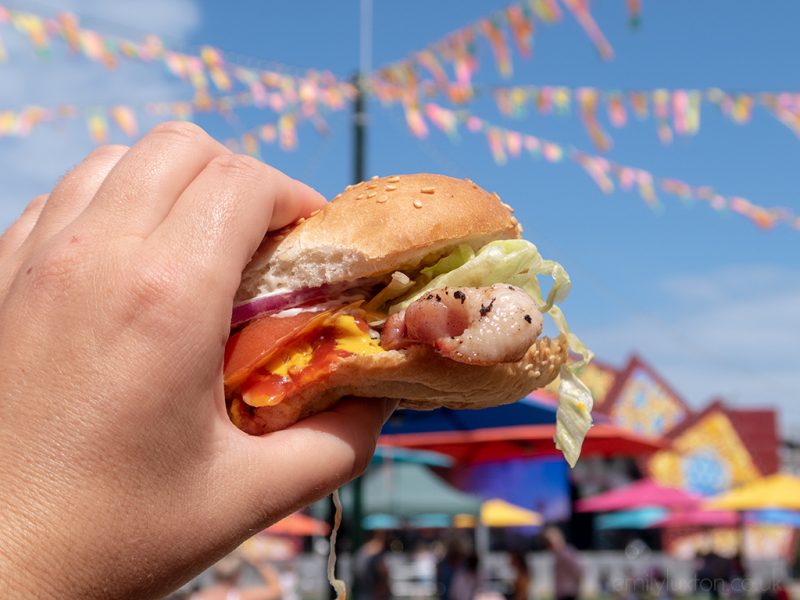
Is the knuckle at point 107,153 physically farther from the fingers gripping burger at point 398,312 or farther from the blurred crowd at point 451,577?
the blurred crowd at point 451,577

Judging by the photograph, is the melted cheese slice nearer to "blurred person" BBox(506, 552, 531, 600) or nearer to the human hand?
the human hand

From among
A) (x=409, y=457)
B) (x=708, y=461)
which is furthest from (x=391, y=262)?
(x=708, y=461)

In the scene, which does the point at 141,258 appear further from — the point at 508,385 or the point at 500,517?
the point at 500,517

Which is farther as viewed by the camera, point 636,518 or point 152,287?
point 636,518

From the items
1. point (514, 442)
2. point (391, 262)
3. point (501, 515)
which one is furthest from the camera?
point (501, 515)

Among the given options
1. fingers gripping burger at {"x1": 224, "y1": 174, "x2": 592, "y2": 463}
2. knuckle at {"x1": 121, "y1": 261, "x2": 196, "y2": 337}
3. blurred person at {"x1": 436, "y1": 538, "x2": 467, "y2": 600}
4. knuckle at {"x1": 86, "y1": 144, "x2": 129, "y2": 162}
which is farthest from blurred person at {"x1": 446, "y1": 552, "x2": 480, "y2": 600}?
knuckle at {"x1": 121, "y1": 261, "x2": 196, "y2": 337}

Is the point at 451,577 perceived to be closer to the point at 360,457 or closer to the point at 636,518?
the point at 360,457
